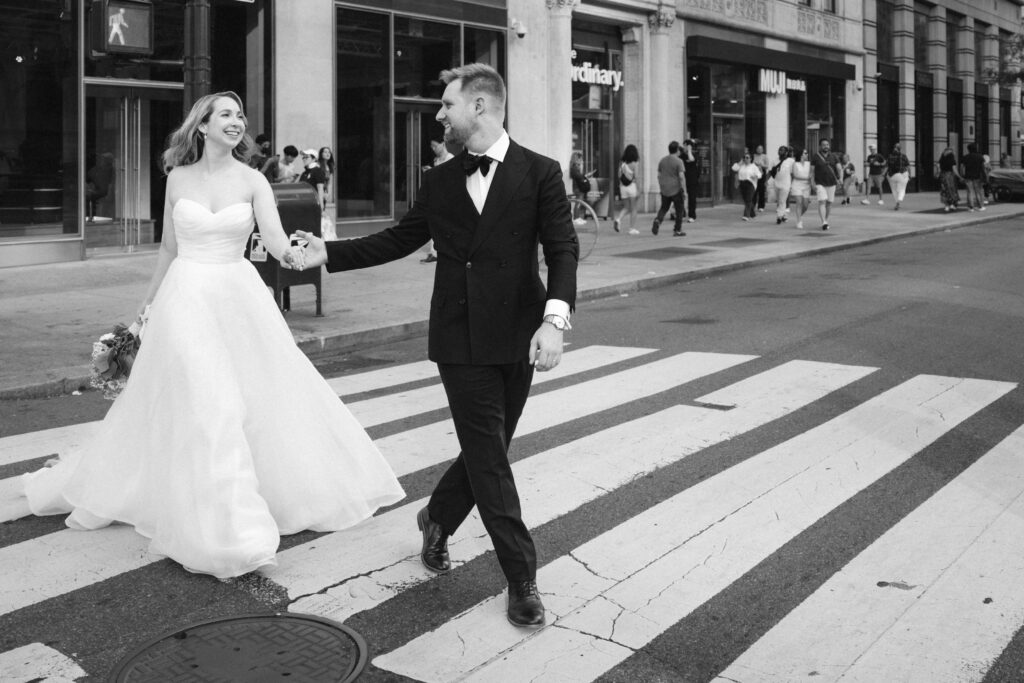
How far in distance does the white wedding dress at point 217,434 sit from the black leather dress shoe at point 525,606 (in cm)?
113

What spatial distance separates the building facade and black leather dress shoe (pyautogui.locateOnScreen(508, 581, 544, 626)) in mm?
7114

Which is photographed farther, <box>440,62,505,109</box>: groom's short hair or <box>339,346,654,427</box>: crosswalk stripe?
<box>339,346,654,427</box>: crosswalk stripe

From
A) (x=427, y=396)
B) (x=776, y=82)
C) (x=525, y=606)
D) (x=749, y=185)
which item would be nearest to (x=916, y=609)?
(x=525, y=606)

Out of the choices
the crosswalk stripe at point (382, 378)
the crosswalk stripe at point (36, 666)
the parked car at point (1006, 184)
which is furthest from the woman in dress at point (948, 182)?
the crosswalk stripe at point (36, 666)

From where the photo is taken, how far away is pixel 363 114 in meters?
21.3

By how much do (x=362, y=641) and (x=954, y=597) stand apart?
223 cm

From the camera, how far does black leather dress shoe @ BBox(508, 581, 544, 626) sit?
163 inches

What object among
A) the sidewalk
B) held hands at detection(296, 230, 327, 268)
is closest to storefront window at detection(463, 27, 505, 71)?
the sidewalk

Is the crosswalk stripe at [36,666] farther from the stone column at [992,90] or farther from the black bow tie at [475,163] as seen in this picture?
the stone column at [992,90]

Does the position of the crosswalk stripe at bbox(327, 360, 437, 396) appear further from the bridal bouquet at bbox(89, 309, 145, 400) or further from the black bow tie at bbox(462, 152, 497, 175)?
the black bow tie at bbox(462, 152, 497, 175)

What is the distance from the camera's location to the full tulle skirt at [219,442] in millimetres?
4758

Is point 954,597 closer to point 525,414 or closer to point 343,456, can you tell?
point 343,456

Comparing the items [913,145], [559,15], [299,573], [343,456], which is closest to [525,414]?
[343,456]

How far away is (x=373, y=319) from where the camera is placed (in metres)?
11.9
